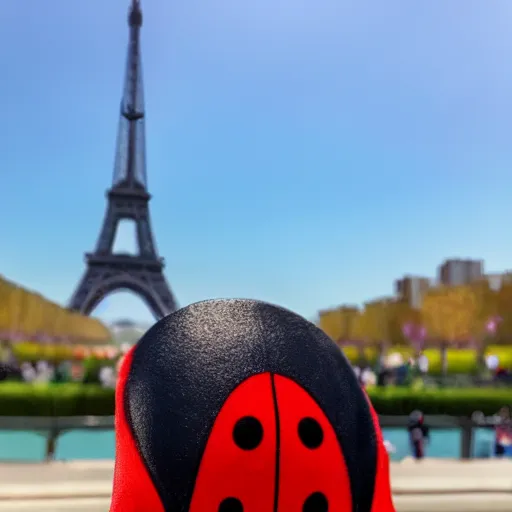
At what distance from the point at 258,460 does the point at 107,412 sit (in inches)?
406

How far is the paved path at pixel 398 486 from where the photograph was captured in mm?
5547

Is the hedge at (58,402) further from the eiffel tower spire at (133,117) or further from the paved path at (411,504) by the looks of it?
the eiffel tower spire at (133,117)

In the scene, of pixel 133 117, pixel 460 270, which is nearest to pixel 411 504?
pixel 133 117

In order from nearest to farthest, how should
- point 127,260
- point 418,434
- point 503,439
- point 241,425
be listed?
point 241,425
point 418,434
point 503,439
point 127,260

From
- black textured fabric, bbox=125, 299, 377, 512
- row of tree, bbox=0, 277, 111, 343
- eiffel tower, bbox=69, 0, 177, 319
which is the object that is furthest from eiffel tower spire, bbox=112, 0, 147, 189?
black textured fabric, bbox=125, 299, 377, 512

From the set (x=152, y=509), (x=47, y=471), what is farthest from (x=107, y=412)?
(x=152, y=509)

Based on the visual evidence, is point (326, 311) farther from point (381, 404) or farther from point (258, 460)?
point (258, 460)

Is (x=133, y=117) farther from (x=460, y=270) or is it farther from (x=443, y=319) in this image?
(x=460, y=270)

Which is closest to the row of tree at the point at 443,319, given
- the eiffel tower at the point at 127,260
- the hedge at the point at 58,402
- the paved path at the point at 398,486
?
the eiffel tower at the point at 127,260

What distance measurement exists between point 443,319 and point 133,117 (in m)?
33.0

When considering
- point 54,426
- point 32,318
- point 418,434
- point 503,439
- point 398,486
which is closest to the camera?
point 398,486

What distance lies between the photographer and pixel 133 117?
180 feet

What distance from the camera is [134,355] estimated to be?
1894 mm

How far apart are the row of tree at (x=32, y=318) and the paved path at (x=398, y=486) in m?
22.7
